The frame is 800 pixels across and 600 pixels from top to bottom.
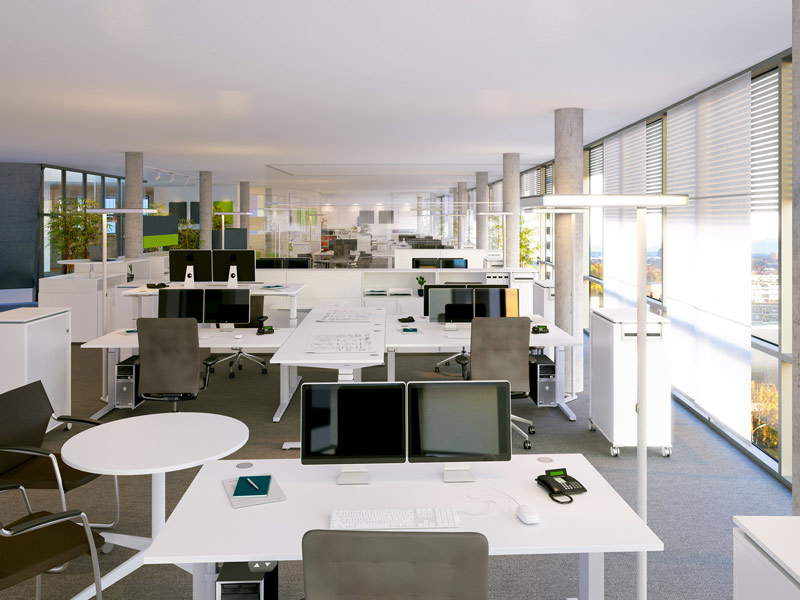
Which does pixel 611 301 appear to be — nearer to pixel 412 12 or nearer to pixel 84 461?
pixel 412 12

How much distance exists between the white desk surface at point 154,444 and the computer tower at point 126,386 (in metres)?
3.17

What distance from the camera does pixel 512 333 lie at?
5832mm

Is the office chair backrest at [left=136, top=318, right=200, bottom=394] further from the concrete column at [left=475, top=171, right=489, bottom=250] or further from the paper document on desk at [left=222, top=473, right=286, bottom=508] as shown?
the concrete column at [left=475, top=171, right=489, bottom=250]

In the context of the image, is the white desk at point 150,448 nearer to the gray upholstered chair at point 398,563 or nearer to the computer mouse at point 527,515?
the gray upholstered chair at point 398,563

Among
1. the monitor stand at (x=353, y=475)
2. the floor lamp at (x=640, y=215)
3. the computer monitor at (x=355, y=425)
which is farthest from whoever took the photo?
the computer monitor at (x=355, y=425)

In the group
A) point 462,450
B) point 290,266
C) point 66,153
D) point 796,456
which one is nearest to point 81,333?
point 290,266

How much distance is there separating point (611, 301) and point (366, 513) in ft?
27.1

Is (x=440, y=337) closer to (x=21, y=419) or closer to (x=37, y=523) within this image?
(x=21, y=419)

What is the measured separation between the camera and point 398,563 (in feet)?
6.66

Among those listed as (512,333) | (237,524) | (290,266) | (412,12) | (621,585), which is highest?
(412,12)

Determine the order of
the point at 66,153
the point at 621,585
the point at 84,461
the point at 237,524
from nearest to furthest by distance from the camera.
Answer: the point at 237,524, the point at 84,461, the point at 621,585, the point at 66,153

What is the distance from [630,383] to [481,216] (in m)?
10.0

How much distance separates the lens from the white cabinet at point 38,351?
5.81 metres

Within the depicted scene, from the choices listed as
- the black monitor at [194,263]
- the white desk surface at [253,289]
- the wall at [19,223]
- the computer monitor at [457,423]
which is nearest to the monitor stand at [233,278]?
the white desk surface at [253,289]
